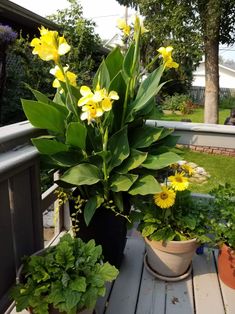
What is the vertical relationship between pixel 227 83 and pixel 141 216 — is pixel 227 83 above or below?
above

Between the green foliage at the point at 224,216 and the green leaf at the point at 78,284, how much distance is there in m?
0.73

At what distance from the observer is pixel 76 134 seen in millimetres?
1217

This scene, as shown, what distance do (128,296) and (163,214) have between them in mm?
428

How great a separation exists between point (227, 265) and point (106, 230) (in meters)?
0.62

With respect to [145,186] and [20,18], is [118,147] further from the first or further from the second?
[20,18]

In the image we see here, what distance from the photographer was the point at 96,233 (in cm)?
148

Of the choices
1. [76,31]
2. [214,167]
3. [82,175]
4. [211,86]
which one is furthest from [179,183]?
[211,86]

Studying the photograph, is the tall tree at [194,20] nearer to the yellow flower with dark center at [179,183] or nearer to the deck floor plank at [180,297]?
the yellow flower with dark center at [179,183]

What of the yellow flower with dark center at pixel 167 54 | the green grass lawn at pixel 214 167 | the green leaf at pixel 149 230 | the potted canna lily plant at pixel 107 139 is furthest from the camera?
the green grass lawn at pixel 214 167

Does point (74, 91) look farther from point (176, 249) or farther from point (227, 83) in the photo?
point (227, 83)

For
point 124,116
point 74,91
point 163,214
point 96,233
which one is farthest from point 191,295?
point 74,91

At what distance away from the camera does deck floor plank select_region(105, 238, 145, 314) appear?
1.39 metres

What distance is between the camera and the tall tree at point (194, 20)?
208 inches

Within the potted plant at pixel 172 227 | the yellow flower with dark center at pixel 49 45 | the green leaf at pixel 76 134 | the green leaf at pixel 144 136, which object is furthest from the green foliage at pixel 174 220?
the yellow flower with dark center at pixel 49 45
